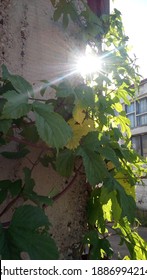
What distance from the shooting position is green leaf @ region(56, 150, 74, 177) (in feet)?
3.25

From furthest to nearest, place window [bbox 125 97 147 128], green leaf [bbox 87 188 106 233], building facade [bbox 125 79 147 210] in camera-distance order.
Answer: window [bbox 125 97 147 128]
building facade [bbox 125 79 147 210]
green leaf [bbox 87 188 106 233]

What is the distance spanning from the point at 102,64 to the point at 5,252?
110cm

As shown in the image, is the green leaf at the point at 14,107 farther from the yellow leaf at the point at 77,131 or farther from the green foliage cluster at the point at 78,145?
the yellow leaf at the point at 77,131

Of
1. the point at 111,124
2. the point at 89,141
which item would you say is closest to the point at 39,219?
the point at 89,141

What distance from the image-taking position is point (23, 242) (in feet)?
2.26

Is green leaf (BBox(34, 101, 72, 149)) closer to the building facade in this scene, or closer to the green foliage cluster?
the green foliage cluster

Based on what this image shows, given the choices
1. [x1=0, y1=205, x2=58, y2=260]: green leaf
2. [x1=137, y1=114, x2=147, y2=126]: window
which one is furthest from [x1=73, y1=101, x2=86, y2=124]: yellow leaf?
[x1=137, y1=114, x2=147, y2=126]: window

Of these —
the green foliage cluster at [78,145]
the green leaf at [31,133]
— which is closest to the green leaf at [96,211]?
the green foliage cluster at [78,145]

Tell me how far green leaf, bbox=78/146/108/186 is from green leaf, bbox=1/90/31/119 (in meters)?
0.26

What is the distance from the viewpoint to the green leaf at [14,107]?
71 centimetres

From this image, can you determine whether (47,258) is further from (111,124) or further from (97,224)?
(111,124)

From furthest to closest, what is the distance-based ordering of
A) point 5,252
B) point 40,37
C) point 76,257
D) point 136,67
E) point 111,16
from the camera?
point 136,67 < point 111,16 < point 40,37 < point 76,257 < point 5,252

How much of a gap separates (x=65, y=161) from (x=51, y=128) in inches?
10.7
